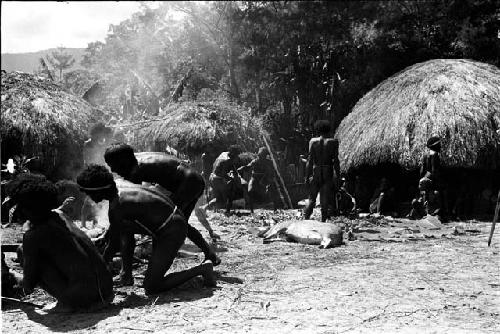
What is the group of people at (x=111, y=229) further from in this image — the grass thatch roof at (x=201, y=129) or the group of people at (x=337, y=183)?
the grass thatch roof at (x=201, y=129)

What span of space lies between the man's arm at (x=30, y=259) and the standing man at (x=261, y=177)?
9.83 meters

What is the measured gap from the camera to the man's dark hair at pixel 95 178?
423 centimetres

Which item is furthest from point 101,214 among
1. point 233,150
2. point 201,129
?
point 201,129

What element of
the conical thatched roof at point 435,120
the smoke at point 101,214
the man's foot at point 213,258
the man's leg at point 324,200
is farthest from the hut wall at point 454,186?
the man's foot at point 213,258

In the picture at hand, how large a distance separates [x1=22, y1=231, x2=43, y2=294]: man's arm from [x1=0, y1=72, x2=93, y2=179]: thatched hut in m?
7.88

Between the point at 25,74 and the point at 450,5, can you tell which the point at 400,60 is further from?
the point at 25,74

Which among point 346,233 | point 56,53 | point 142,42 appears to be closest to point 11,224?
point 346,233

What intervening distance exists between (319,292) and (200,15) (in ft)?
65.1

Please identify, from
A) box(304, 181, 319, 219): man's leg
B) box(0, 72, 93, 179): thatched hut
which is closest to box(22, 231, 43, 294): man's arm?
box(304, 181, 319, 219): man's leg

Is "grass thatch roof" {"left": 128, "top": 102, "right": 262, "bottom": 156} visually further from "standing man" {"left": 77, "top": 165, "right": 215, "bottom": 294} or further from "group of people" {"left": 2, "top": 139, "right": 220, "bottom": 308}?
"standing man" {"left": 77, "top": 165, "right": 215, "bottom": 294}

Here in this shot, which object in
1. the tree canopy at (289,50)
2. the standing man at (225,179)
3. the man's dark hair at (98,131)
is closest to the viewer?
the man's dark hair at (98,131)

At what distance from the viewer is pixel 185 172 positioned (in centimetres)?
573

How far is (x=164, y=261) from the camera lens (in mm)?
4645

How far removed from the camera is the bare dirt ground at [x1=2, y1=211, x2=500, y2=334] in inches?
154
